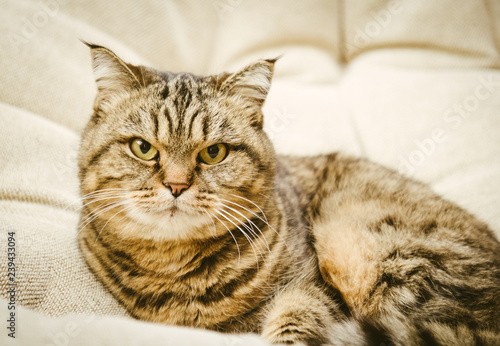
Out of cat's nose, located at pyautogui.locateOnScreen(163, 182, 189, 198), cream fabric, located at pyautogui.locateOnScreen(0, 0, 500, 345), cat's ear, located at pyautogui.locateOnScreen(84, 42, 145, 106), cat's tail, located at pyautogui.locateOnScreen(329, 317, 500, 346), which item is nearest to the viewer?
cat's tail, located at pyautogui.locateOnScreen(329, 317, 500, 346)

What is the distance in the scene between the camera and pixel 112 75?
41.4 inches

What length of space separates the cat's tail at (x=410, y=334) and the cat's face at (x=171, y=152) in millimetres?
396

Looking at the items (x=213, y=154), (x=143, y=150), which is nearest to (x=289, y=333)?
(x=213, y=154)

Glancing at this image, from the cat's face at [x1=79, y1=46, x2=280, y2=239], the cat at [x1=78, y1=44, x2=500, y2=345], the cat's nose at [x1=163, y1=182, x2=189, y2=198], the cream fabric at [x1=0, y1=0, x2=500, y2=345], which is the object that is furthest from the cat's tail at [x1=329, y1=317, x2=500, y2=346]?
the cat's nose at [x1=163, y1=182, x2=189, y2=198]

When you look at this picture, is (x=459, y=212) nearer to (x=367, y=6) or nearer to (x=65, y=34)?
(x=367, y=6)

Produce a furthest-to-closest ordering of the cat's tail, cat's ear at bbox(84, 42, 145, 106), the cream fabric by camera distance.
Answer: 1. the cream fabric
2. cat's ear at bbox(84, 42, 145, 106)
3. the cat's tail

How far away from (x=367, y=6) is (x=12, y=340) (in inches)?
86.3

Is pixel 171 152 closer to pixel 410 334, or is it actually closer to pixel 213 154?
pixel 213 154

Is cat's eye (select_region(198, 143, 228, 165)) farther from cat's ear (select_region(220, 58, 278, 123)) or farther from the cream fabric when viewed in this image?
the cream fabric

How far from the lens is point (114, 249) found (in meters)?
1.03

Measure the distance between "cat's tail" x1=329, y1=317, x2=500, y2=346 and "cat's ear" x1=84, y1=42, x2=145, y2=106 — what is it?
0.88 m

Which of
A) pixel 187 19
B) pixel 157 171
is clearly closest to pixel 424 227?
pixel 157 171

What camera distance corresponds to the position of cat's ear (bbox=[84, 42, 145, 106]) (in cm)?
102

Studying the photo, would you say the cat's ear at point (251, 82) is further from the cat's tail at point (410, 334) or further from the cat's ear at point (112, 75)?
the cat's tail at point (410, 334)
